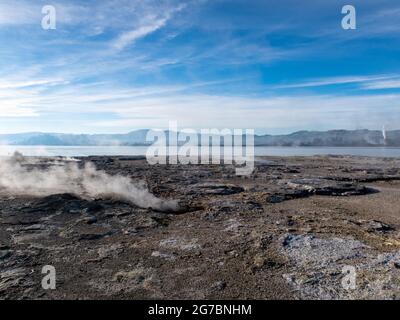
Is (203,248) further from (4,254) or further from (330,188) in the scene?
(330,188)

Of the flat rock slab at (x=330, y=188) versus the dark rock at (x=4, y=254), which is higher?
the flat rock slab at (x=330, y=188)

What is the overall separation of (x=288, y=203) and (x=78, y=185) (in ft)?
42.3

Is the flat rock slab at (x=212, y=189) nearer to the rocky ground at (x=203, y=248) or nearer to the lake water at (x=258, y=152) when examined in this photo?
the rocky ground at (x=203, y=248)

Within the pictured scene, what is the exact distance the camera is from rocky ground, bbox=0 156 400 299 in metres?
7.72

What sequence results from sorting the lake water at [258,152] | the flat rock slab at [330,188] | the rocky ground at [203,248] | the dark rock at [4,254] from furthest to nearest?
the lake water at [258,152]
the flat rock slab at [330,188]
the dark rock at [4,254]
the rocky ground at [203,248]

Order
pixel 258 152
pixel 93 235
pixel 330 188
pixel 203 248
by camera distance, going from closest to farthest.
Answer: pixel 203 248, pixel 93 235, pixel 330 188, pixel 258 152

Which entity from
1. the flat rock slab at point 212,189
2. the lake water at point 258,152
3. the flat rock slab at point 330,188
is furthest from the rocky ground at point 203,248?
the lake water at point 258,152

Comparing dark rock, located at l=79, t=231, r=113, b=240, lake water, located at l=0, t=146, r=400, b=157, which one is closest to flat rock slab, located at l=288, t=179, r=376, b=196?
dark rock, located at l=79, t=231, r=113, b=240

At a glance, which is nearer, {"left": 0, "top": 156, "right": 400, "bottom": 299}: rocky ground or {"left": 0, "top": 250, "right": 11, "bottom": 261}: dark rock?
{"left": 0, "top": 156, "right": 400, "bottom": 299}: rocky ground

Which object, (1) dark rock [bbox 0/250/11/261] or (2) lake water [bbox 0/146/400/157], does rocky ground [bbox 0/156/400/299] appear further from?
(2) lake water [bbox 0/146/400/157]

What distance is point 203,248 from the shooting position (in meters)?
10.1

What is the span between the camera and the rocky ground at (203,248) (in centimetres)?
772

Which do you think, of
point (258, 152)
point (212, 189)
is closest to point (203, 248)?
point (212, 189)
